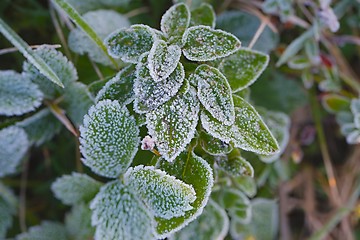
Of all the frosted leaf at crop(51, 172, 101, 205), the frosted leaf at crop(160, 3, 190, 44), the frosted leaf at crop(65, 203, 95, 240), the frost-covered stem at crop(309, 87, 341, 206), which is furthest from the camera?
the frost-covered stem at crop(309, 87, 341, 206)

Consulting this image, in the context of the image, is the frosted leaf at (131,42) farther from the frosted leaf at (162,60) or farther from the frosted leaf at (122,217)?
the frosted leaf at (122,217)

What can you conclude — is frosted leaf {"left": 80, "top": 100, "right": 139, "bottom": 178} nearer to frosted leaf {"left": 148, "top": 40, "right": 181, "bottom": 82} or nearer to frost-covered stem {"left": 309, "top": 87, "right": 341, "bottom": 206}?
frosted leaf {"left": 148, "top": 40, "right": 181, "bottom": 82}

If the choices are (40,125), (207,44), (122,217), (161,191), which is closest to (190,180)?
(161,191)

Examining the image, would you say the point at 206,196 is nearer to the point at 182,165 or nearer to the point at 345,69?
the point at 182,165

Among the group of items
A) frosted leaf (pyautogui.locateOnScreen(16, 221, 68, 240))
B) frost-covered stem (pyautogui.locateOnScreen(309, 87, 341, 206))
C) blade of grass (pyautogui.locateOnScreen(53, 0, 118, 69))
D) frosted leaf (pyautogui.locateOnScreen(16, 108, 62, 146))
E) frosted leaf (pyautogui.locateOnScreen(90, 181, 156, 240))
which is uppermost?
blade of grass (pyautogui.locateOnScreen(53, 0, 118, 69))

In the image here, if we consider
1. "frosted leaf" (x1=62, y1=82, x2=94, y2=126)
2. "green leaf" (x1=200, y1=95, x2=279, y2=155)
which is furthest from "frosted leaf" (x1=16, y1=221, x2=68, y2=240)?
"green leaf" (x1=200, y1=95, x2=279, y2=155)
